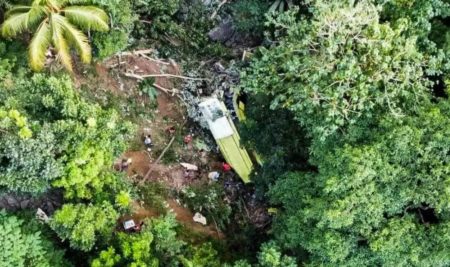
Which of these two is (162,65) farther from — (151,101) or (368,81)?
(368,81)

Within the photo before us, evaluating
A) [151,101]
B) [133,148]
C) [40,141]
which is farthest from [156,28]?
[40,141]

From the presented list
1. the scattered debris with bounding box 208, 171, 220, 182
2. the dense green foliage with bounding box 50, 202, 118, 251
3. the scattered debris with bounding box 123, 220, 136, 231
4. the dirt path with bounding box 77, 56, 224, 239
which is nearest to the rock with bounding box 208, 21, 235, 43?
the dirt path with bounding box 77, 56, 224, 239

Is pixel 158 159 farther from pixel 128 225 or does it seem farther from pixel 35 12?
pixel 35 12

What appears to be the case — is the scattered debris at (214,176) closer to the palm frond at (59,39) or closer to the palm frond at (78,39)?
the palm frond at (78,39)

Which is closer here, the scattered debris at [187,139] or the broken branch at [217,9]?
the scattered debris at [187,139]

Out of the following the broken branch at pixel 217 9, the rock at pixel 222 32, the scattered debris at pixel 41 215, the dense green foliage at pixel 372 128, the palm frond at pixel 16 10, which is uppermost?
the palm frond at pixel 16 10

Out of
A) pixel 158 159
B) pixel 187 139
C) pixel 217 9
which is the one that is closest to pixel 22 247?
pixel 158 159

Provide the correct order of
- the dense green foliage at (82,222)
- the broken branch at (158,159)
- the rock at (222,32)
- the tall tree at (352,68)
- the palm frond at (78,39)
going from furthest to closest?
the rock at (222,32), the broken branch at (158,159), the palm frond at (78,39), the dense green foliage at (82,222), the tall tree at (352,68)

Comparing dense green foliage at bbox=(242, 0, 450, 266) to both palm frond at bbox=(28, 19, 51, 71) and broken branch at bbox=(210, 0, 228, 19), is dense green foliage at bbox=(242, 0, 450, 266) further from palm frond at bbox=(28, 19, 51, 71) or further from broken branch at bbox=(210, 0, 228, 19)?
palm frond at bbox=(28, 19, 51, 71)

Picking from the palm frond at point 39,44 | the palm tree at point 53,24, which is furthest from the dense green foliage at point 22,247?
the palm tree at point 53,24

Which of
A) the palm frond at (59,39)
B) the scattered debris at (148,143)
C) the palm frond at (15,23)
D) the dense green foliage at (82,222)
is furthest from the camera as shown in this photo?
the scattered debris at (148,143)
